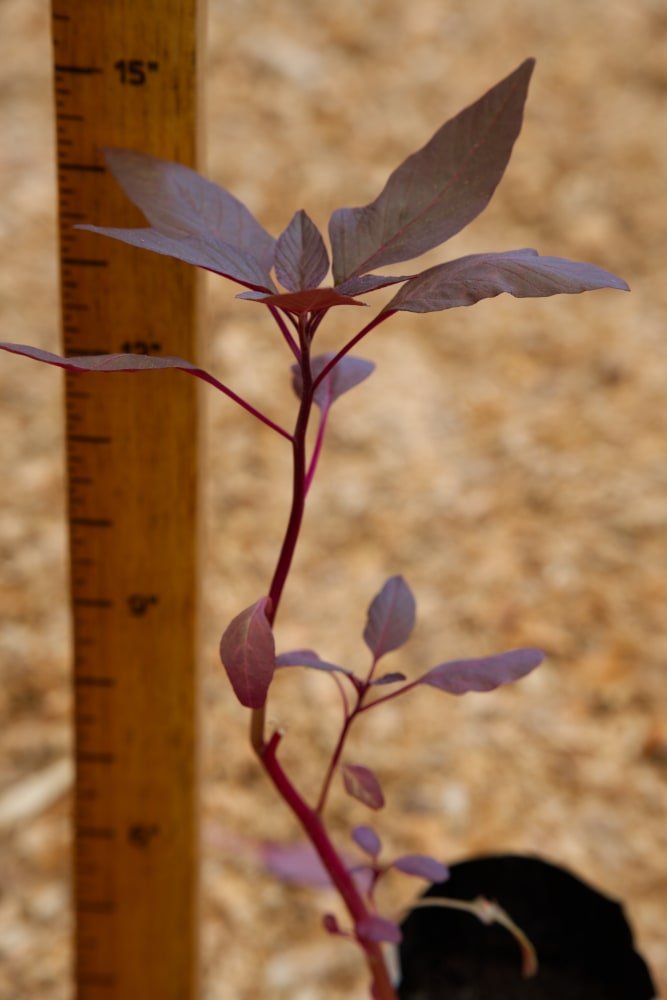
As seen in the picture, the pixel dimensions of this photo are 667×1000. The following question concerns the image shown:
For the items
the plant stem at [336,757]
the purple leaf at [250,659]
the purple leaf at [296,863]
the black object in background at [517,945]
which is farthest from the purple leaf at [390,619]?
the purple leaf at [296,863]

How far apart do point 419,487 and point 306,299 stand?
1.41 meters

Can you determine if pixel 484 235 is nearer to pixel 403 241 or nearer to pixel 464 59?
pixel 464 59

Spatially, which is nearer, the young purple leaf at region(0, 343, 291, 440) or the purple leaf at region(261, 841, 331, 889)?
the young purple leaf at region(0, 343, 291, 440)

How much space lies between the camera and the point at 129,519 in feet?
2.99

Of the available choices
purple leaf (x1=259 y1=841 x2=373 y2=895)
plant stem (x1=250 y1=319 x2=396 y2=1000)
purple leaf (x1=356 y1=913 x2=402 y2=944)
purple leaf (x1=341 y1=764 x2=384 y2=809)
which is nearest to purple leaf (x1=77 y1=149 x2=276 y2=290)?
plant stem (x1=250 y1=319 x2=396 y2=1000)

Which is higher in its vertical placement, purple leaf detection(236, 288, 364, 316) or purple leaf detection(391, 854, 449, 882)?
purple leaf detection(236, 288, 364, 316)

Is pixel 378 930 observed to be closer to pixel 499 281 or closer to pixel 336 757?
pixel 336 757

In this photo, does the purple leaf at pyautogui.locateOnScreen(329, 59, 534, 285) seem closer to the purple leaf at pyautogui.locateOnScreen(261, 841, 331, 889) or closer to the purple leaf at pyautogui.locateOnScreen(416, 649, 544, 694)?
the purple leaf at pyautogui.locateOnScreen(416, 649, 544, 694)

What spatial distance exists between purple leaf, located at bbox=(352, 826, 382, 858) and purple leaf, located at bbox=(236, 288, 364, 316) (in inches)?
16.7

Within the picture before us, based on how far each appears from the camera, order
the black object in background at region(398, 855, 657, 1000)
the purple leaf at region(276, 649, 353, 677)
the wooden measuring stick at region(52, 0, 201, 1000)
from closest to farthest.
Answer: the purple leaf at region(276, 649, 353, 677) < the wooden measuring stick at region(52, 0, 201, 1000) < the black object in background at region(398, 855, 657, 1000)

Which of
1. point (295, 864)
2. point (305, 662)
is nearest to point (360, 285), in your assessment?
point (305, 662)

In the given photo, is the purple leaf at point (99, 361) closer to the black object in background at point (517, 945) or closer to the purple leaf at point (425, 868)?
the purple leaf at point (425, 868)

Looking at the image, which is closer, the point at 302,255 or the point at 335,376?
the point at 302,255

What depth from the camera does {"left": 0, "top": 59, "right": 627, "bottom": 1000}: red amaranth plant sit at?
1.80 ft
